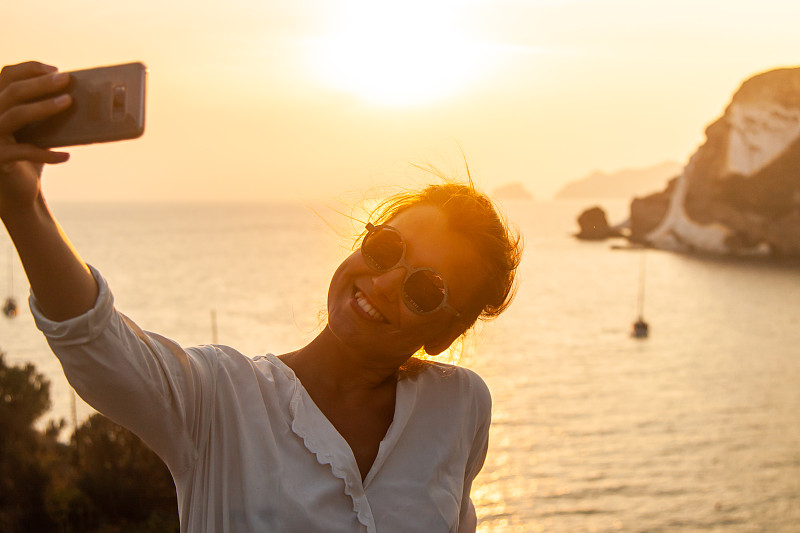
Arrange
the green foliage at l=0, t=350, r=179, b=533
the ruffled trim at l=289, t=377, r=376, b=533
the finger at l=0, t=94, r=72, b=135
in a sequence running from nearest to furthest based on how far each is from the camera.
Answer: the finger at l=0, t=94, r=72, b=135 → the ruffled trim at l=289, t=377, r=376, b=533 → the green foliage at l=0, t=350, r=179, b=533

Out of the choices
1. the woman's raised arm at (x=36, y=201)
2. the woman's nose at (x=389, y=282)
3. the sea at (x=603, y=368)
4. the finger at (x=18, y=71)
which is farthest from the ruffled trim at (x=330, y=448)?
the finger at (x=18, y=71)

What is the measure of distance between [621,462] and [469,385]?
1312 inches

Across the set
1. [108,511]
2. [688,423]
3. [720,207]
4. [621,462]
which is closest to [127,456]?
[108,511]

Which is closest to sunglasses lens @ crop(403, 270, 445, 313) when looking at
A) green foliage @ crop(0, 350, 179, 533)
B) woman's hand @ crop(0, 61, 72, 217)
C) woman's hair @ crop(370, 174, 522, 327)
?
woman's hair @ crop(370, 174, 522, 327)

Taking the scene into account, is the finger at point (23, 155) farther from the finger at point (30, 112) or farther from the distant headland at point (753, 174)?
the distant headland at point (753, 174)

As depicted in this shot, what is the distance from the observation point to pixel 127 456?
63.3 ft

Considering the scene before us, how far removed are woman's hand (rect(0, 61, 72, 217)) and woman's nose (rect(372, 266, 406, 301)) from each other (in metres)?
0.91

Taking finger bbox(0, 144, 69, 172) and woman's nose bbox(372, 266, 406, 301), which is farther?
woman's nose bbox(372, 266, 406, 301)

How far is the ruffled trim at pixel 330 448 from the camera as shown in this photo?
168 centimetres

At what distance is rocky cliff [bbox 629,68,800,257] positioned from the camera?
321ft

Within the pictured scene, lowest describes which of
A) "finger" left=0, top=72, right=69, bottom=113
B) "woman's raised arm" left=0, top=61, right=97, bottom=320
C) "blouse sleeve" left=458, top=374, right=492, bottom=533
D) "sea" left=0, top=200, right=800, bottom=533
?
"sea" left=0, top=200, right=800, bottom=533

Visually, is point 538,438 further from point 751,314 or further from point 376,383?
point 751,314

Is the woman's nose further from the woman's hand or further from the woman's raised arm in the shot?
the woman's hand

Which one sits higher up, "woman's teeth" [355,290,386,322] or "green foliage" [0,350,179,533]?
"woman's teeth" [355,290,386,322]
